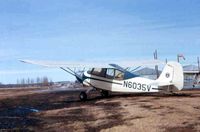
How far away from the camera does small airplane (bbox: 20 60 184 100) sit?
24.8 metres

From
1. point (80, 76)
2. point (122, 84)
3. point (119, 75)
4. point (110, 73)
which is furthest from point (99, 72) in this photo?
point (122, 84)

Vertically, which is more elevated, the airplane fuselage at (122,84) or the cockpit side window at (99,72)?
the cockpit side window at (99,72)

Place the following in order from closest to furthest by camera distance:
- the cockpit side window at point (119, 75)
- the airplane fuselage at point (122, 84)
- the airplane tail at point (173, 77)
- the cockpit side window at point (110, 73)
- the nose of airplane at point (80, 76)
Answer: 1. the airplane tail at point (173, 77)
2. the airplane fuselage at point (122, 84)
3. the cockpit side window at point (119, 75)
4. the cockpit side window at point (110, 73)
5. the nose of airplane at point (80, 76)

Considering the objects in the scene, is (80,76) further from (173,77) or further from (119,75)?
(173,77)

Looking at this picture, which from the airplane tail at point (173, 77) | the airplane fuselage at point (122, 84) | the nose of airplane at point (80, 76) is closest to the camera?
the airplane tail at point (173, 77)

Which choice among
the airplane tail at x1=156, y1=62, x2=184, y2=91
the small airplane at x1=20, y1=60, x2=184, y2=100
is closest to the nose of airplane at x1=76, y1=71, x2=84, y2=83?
the small airplane at x1=20, y1=60, x2=184, y2=100

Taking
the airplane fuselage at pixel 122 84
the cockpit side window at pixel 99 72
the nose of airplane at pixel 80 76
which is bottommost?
the airplane fuselage at pixel 122 84

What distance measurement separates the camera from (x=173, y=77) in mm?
24719

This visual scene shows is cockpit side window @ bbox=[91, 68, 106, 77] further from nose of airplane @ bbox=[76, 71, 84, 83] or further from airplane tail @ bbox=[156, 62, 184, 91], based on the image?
airplane tail @ bbox=[156, 62, 184, 91]

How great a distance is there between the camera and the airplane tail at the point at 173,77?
80.8 feet

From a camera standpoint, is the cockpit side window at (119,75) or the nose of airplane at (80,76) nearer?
the cockpit side window at (119,75)

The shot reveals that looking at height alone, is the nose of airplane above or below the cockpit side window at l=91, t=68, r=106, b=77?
below

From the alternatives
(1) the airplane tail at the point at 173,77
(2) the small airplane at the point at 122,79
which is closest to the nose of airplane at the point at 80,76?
(2) the small airplane at the point at 122,79

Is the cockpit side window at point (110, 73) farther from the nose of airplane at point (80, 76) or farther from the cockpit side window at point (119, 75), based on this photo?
the nose of airplane at point (80, 76)
